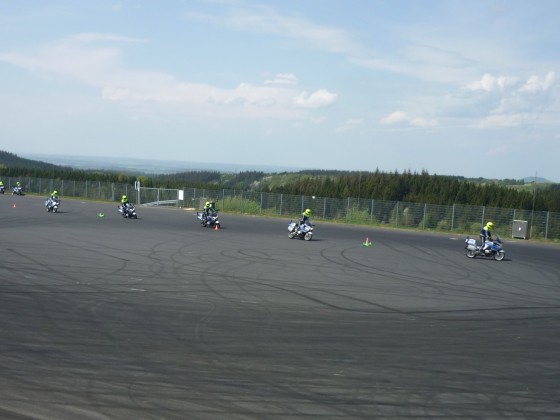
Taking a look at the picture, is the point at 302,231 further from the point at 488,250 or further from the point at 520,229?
the point at 520,229

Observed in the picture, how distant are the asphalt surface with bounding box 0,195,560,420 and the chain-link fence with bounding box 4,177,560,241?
2600 cm

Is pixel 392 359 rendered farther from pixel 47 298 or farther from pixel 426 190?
pixel 426 190

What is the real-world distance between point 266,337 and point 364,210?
47.1 metres

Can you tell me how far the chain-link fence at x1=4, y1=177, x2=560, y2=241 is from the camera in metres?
52.2

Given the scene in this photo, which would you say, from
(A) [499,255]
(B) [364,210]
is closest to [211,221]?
(A) [499,255]

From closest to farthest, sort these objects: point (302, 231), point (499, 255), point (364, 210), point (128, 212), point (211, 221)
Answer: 1. point (499, 255)
2. point (302, 231)
3. point (211, 221)
4. point (128, 212)
5. point (364, 210)

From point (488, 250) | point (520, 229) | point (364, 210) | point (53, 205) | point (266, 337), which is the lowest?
point (266, 337)

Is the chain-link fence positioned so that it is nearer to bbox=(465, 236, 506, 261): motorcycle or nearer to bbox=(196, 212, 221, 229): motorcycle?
bbox=(196, 212, 221, 229): motorcycle

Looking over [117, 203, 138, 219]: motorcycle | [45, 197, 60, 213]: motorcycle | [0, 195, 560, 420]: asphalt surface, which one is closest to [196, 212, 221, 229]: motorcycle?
[117, 203, 138, 219]: motorcycle

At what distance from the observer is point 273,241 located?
35844mm

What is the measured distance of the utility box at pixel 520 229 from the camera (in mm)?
49844

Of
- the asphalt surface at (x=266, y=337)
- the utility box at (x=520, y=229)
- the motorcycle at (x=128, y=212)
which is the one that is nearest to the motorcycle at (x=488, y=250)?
the asphalt surface at (x=266, y=337)

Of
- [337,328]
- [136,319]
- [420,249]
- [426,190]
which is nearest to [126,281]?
[136,319]

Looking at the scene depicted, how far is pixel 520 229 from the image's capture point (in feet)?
164
